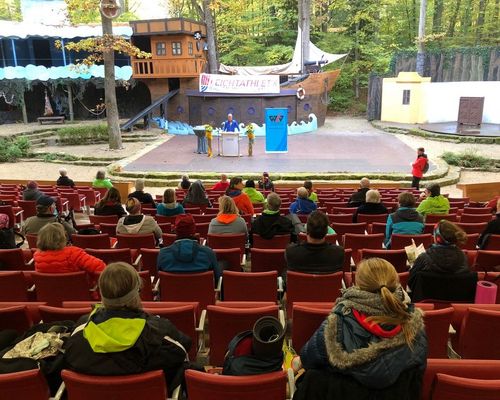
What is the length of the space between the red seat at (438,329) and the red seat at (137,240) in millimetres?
3056

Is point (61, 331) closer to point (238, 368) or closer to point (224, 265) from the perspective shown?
point (238, 368)

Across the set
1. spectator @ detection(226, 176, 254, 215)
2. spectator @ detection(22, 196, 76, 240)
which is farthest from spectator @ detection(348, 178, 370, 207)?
spectator @ detection(22, 196, 76, 240)

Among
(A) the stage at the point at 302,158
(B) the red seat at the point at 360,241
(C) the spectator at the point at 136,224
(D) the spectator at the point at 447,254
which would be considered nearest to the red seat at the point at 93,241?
(C) the spectator at the point at 136,224

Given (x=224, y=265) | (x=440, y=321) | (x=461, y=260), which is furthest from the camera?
(x=224, y=265)

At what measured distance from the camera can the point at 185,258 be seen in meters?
3.66

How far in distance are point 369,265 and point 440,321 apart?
3.60ft

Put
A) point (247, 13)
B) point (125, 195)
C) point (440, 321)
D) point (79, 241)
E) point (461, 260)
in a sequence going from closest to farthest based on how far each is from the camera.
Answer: point (440, 321) → point (461, 260) → point (79, 241) → point (125, 195) → point (247, 13)

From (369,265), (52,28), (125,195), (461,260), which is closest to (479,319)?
(461,260)

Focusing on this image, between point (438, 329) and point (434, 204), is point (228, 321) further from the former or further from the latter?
point (434, 204)

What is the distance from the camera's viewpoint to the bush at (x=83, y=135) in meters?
19.5

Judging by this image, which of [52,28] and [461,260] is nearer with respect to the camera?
[461,260]

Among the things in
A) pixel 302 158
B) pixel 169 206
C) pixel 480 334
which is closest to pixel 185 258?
pixel 480 334

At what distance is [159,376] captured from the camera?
2090 mm

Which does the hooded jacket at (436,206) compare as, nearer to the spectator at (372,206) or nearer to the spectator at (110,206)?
the spectator at (372,206)
